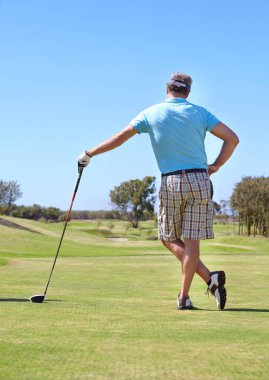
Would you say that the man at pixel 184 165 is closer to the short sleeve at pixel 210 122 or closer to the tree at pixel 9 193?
the short sleeve at pixel 210 122

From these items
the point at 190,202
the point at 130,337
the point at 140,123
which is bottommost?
the point at 130,337

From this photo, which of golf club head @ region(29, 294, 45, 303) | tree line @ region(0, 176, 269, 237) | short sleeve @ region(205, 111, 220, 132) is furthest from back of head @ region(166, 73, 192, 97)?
tree line @ region(0, 176, 269, 237)

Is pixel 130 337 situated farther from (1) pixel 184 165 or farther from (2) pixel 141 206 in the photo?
(2) pixel 141 206

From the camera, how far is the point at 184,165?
253 inches

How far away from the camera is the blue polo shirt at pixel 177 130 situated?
254 inches

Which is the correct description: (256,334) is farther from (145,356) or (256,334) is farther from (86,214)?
(86,214)

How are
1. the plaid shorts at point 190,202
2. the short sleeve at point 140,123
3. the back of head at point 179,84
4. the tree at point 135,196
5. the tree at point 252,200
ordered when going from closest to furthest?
the plaid shorts at point 190,202 → the short sleeve at point 140,123 → the back of head at point 179,84 → the tree at point 252,200 → the tree at point 135,196

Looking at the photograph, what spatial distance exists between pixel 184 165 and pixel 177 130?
334 mm

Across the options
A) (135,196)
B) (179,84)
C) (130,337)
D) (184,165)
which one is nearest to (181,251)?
Answer: (184,165)

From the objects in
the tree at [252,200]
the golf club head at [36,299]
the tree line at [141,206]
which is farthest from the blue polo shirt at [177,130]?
the tree at [252,200]

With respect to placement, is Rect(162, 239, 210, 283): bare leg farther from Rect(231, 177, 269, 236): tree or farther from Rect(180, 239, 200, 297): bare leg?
Rect(231, 177, 269, 236): tree

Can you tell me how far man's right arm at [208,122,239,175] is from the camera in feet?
21.7

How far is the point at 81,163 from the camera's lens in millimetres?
7008

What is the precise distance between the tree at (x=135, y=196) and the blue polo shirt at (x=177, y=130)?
122 metres
